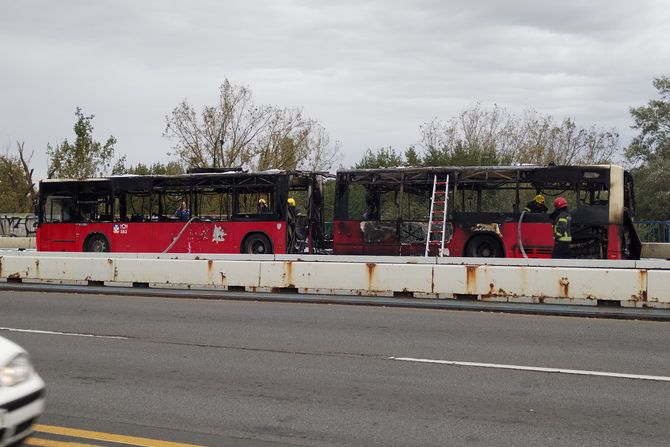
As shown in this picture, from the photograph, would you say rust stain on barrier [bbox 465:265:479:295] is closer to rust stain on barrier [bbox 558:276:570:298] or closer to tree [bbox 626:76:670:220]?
rust stain on barrier [bbox 558:276:570:298]

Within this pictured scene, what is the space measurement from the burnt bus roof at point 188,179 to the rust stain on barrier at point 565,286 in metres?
10.9

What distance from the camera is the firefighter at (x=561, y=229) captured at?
14461mm

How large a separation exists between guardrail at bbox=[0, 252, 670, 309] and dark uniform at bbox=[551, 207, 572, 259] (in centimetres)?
31

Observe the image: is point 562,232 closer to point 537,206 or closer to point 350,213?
point 537,206

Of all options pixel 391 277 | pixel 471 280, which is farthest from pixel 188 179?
pixel 471 280

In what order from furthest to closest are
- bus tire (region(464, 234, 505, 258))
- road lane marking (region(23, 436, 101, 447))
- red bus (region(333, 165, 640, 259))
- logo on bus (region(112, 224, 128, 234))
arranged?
logo on bus (region(112, 224, 128, 234)) → bus tire (region(464, 234, 505, 258)) → red bus (region(333, 165, 640, 259)) → road lane marking (region(23, 436, 101, 447))

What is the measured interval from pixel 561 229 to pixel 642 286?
2410 millimetres

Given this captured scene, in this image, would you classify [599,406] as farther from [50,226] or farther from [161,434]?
[50,226]

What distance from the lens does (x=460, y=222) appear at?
20.5 meters

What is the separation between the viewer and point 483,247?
2045cm

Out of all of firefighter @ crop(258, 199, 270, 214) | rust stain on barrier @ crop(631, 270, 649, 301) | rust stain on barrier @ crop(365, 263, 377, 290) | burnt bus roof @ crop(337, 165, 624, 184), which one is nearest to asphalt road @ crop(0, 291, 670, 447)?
rust stain on barrier @ crop(631, 270, 649, 301)

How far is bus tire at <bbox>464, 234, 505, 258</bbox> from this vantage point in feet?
66.5

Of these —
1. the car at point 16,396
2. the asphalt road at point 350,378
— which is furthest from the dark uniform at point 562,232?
the car at point 16,396

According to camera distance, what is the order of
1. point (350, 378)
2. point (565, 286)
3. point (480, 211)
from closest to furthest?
1. point (350, 378)
2. point (565, 286)
3. point (480, 211)
